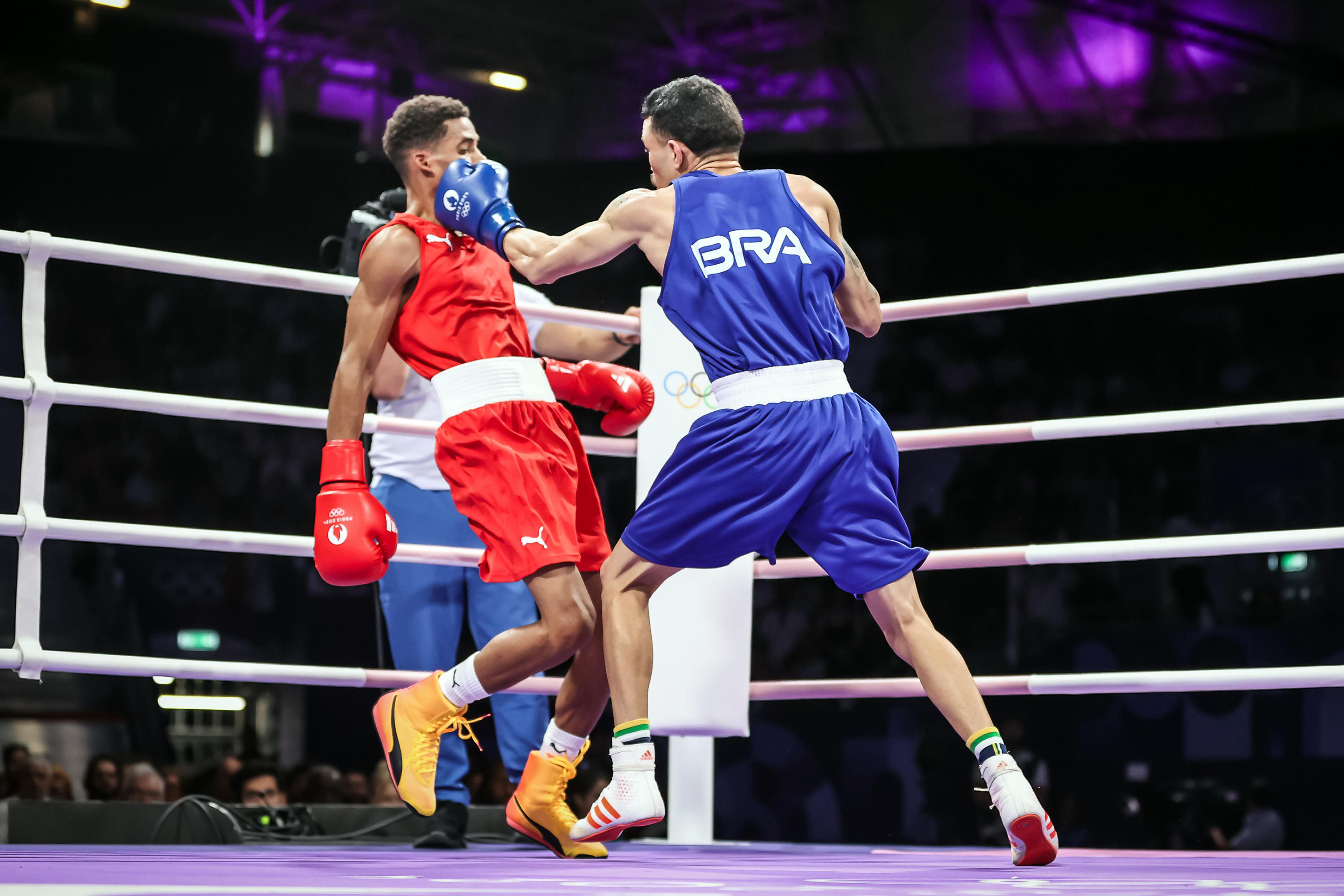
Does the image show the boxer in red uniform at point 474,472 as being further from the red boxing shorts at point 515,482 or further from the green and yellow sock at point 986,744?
the green and yellow sock at point 986,744

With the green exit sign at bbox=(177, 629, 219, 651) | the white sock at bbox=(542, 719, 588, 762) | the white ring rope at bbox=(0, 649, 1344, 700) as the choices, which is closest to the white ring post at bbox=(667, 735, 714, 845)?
the white ring rope at bbox=(0, 649, 1344, 700)

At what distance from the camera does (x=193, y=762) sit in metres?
9.45

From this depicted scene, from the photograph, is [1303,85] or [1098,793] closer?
[1098,793]

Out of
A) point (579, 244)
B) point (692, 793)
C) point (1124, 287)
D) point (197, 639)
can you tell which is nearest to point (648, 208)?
point (579, 244)

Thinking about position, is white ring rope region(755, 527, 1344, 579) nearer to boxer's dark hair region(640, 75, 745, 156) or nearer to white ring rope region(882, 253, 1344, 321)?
white ring rope region(882, 253, 1344, 321)

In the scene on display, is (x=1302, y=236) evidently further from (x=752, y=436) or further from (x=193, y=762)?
(x=193, y=762)

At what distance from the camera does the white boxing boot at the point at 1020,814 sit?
1.70 metres

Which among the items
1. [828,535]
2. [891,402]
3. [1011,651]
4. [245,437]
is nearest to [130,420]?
[245,437]

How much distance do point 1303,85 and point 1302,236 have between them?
95cm

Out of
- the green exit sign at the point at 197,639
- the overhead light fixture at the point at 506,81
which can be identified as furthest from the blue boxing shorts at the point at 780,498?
the overhead light fixture at the point at 506,81

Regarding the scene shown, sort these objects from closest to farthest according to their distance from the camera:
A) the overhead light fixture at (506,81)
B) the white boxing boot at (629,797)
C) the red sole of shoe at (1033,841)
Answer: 1. the red sole of shoe at (1033,841)
2. the white boxing boot at (629,797)
3. the overhead light fixture at (506,81)

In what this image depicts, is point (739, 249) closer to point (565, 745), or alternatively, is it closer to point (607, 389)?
point (607, 389)

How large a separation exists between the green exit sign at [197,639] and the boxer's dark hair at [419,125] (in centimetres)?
694

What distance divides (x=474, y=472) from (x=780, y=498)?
48 cm
